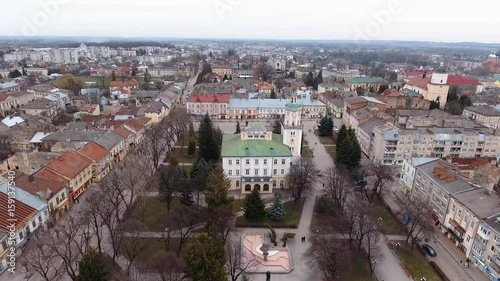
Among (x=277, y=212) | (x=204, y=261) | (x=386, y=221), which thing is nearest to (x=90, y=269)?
(x=204, y=261)

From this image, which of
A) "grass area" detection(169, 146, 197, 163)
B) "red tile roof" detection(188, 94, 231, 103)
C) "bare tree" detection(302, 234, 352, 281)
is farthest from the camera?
"red tile roof" detection(188, 94, 231, 103)

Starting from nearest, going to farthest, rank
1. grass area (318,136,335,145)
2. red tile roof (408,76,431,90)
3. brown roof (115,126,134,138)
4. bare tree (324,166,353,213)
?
bare tree (324,166,353,213)
brown roof (115,126,134,138)
grass area (318,136,335,145)
red tile roof (408,76,431,90)

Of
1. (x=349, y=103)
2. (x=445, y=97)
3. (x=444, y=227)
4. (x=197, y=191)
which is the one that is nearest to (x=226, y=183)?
(x=197, y=191)

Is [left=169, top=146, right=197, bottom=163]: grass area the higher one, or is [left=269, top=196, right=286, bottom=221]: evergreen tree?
[left=269, top=196, right=286, bottom=221]: evergreen tree

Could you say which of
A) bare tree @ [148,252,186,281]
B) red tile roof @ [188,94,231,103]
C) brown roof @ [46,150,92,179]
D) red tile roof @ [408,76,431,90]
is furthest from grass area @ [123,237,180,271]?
red tile roof @ [408,76,431,90]

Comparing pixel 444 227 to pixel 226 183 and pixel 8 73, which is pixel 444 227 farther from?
pixel 8 73

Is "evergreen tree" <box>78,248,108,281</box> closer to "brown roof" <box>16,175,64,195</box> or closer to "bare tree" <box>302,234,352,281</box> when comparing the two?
"brown roof" <box>16,175,64,195</box>

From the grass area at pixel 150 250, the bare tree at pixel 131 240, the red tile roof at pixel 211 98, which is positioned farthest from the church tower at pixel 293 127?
the red tile roof at pixel 211 98
